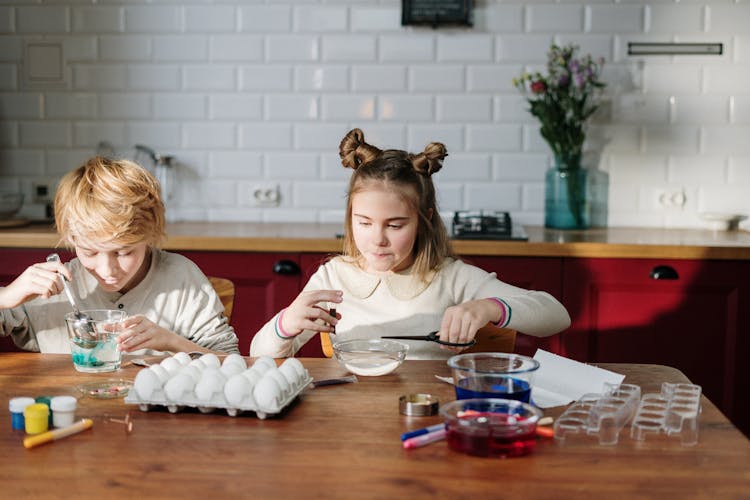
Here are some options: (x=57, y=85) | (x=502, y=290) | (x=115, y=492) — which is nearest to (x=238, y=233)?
(x=57, y=85)

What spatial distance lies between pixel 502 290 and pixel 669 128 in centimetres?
181

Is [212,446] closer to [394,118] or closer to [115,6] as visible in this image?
[394,118]

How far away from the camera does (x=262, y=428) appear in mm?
1520

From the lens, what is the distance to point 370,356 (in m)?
1.87

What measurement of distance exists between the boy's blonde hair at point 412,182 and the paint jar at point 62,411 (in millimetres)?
1057

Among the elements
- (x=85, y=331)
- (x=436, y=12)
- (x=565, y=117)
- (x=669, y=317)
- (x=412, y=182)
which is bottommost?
(x=669, y=317)

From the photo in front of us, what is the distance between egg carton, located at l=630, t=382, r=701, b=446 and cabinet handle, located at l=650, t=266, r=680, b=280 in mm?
1662

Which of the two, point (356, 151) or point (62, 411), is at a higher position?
point (356, 151)

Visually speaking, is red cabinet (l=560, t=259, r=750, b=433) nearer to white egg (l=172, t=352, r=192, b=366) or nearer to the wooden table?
the wooden table

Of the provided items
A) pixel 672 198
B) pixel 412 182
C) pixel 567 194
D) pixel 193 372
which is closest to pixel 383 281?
pixel 412 182

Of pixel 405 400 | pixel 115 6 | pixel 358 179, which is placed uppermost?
pixel 115 6

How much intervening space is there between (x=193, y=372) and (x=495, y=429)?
0.53 metres

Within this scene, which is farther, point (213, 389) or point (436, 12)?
point (436, 12)

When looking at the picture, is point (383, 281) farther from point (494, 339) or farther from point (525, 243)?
point (525, 243)
